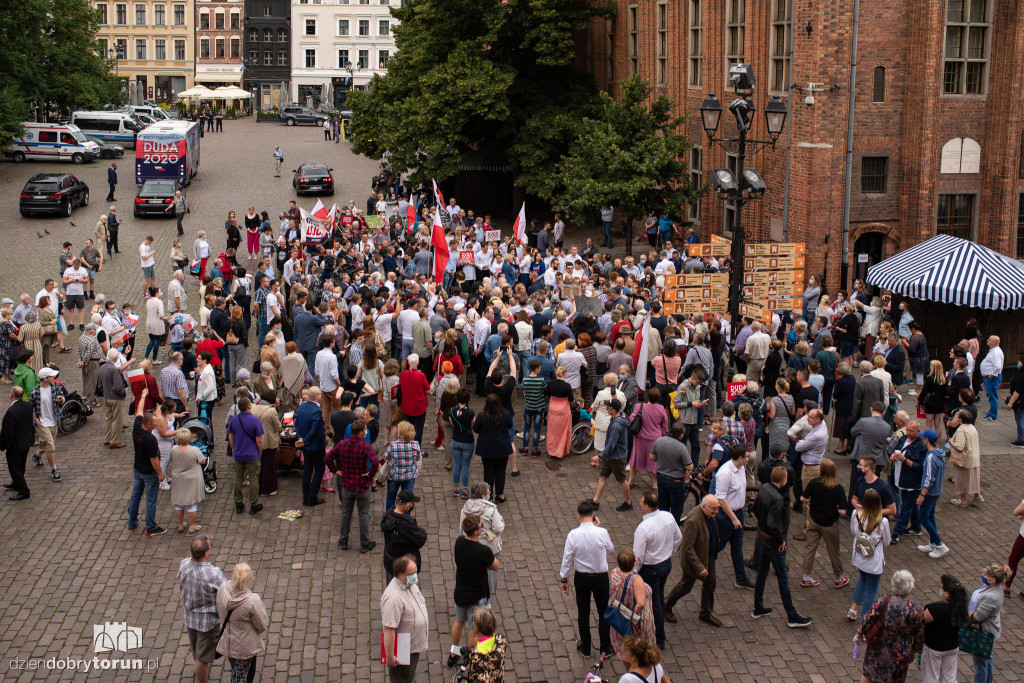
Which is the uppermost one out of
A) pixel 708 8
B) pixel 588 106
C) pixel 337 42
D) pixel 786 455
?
pixel 337 42

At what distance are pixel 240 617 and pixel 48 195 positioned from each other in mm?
31299

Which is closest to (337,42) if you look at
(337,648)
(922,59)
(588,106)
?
(588,106)

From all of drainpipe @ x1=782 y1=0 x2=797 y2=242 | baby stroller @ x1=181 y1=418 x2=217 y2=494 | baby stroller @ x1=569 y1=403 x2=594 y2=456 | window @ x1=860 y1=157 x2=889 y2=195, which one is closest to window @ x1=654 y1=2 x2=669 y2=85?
drainpipe @ x1=782 y1=0 x2=797 y2=242

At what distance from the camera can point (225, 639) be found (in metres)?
9.32

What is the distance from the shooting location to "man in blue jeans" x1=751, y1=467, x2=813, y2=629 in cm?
1099

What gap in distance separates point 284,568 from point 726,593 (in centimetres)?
532

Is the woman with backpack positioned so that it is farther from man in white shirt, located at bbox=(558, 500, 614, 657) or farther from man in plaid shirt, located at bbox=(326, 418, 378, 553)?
man in plaid shirt, located at bbox=(326, 418, 378, 553)

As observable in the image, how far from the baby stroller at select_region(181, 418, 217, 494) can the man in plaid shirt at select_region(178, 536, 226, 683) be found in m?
4.86

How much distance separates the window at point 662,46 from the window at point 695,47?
1665 millimetres

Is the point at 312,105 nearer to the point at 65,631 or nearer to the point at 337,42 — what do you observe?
the point at 337,42

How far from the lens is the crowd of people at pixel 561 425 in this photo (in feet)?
32.1

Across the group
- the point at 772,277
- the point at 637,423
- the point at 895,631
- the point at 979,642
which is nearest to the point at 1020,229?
the point at 772,277

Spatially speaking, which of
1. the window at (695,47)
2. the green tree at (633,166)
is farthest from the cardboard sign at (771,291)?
the window at (695,47)

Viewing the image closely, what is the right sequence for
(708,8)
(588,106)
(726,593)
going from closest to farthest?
1. (726,593)
2. (708,8)
3. (588,106)
